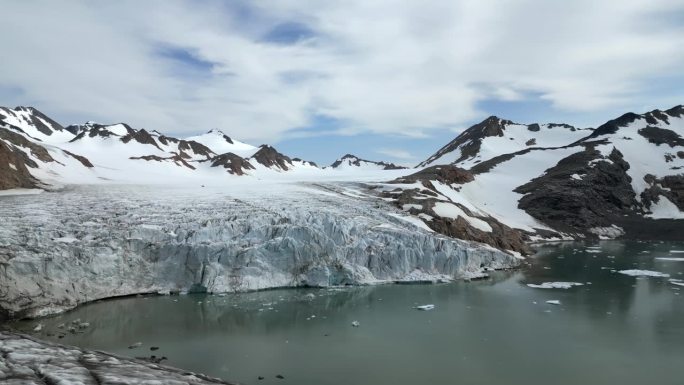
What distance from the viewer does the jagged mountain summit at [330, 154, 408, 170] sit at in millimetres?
163625

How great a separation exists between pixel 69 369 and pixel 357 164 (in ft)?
533

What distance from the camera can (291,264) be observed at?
2720 centimetres

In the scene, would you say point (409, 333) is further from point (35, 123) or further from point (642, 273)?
point (35, 123)

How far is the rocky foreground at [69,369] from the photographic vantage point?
9984 mm

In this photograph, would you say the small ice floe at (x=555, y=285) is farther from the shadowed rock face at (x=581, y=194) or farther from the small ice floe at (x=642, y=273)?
the shadowed rock face at (x=581, y=194)

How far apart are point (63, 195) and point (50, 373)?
26324 millimetres

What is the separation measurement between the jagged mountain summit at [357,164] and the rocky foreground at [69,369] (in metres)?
148

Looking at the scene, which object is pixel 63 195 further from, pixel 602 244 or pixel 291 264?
pixel 602 244

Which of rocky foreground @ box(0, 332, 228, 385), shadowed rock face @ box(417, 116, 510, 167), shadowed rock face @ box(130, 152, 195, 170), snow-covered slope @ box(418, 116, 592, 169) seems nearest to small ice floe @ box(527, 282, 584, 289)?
rocky foreground @ box(0, 332, 228, 385)

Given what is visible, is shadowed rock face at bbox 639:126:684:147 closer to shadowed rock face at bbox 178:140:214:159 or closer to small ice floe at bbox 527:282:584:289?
small ice floe at bbox 527:282:584:289

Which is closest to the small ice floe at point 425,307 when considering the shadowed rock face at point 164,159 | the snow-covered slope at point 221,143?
the shadowed rock face at point 164,159

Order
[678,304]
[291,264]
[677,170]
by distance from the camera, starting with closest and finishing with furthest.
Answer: [678,304] → [291,264] → [677,170]

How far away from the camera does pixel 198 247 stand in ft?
83.9

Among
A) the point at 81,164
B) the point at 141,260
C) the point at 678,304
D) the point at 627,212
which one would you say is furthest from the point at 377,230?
the point at 627,212
